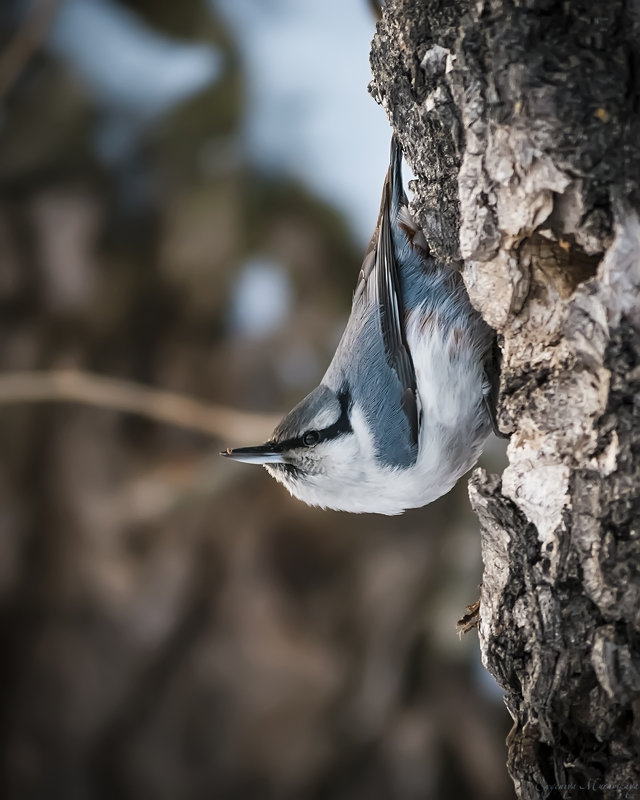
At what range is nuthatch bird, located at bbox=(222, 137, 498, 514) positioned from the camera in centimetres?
118

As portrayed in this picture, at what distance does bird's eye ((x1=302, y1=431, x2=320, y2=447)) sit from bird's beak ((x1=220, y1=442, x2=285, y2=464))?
0.05 metres

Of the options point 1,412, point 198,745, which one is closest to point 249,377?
point 1,412

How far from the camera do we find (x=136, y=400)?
7.29ft

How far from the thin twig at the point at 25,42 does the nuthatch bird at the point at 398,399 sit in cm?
151

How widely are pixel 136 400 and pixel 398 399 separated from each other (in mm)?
1218

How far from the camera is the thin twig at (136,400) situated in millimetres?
2207

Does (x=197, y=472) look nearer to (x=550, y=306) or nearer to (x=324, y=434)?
(x=324, y=434)

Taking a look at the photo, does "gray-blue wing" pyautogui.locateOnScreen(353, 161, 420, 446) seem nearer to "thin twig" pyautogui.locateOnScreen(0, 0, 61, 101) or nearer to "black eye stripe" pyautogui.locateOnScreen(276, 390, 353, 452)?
"black eye stripe" pyautogui.locateOnScreen(276, 390, 353, 452)

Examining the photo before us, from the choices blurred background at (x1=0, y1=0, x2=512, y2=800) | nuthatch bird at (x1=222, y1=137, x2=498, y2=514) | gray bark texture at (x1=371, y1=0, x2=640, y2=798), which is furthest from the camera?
blurred background at (x1=0, y1=0, x2=512, y2=800)

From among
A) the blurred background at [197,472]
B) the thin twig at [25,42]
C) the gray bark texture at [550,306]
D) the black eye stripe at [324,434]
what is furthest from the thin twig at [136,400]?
the gray bark texture at [550,306]

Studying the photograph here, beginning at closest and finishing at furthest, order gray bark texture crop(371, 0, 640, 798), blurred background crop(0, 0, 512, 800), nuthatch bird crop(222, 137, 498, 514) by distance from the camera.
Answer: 1. gray bark texture crop(371, 0, 640, 798)
2. nuthatch bird crop(222, 137, 498, 514)
3. blurred background crop(0, 0, 512, 800)

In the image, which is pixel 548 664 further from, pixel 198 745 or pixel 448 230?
pixel 198 745

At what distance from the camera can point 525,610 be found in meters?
0.93

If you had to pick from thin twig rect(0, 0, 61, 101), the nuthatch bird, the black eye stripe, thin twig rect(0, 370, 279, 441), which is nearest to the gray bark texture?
the nuthatch bird
